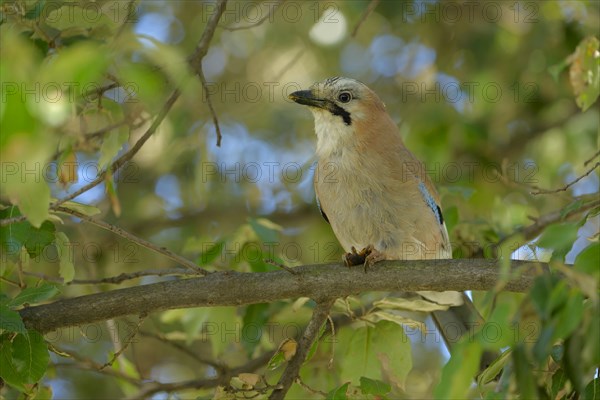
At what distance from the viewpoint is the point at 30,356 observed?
3463mm

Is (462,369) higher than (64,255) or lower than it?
higher

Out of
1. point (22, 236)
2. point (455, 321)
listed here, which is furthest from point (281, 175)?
point (22, 236)

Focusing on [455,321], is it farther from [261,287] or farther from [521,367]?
[521,367]

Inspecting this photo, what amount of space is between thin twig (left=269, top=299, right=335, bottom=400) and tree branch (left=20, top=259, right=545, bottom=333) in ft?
0.43

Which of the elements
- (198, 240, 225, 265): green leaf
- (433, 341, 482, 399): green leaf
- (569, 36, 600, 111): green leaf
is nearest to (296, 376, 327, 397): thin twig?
(198, 240, 225, 265): green leaf

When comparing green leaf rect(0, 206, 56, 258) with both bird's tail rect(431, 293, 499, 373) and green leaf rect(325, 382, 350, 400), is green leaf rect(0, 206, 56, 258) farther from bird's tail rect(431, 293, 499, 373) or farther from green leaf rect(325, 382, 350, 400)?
bird's tail rect(431, 293, 499, 373)

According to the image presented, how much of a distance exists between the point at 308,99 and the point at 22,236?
266 cm

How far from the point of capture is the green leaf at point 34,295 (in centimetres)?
342

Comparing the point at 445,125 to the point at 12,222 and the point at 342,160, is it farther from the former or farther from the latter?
the point at 12,222

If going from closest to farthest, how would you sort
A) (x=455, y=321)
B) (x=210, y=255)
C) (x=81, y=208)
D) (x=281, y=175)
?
(x=81, y=208) < (x=210, y=255) < (x=455, y=321) < (x=281, y=175)

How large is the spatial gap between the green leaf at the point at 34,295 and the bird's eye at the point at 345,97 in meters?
2.85

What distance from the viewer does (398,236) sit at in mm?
5250

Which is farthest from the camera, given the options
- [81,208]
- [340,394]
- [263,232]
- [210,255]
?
[263,232]

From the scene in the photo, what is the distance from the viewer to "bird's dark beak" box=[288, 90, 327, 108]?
5.64 meters
